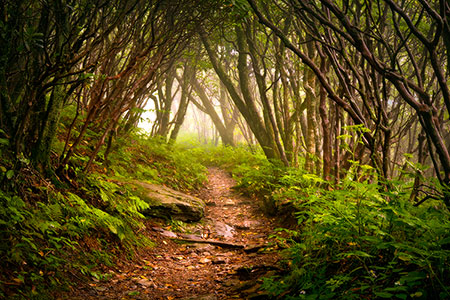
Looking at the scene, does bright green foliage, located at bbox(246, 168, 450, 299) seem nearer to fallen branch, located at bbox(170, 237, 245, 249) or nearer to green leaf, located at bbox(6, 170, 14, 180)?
fallen branch, located at bbox(170, 237, 245, 249)

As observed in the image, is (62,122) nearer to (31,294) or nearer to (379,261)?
(31,294)

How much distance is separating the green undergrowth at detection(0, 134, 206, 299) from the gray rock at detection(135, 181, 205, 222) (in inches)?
12.1

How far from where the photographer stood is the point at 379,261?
217cm

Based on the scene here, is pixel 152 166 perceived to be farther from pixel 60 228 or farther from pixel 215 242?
pixel 60 228

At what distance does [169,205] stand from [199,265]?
1509 millimetres

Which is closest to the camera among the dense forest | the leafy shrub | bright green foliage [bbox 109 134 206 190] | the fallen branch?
the leafy shrub

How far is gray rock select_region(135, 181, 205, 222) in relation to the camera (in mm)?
4969

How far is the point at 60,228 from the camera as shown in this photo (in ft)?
9.55

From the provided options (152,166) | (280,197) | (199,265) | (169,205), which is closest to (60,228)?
(199,265)

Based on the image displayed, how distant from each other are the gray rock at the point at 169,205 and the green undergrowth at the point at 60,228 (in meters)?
0.31

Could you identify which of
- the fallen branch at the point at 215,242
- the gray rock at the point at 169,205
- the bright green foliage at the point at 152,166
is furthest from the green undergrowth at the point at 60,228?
the bright green foliage at the point at 152,166

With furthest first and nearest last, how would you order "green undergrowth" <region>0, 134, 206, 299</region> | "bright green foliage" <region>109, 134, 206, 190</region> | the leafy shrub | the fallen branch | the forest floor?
1. "bright green foliage" <region>109, 134, 206, 190</region>
2. the fallen branch
3. the forest floor
4. "green undergrowth" <region>0, 134, 206, 299</region>
5. the leafy shrub

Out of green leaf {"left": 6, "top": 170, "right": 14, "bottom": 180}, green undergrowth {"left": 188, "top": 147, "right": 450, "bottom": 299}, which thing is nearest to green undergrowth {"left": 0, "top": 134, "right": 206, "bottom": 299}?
green leaf {"left": 6, "top": 170, "right": 14, "bottom": 180}

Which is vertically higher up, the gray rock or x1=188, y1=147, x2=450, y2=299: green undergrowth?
x1=188, y1=147, x2=450, y2=299: green undergrowth
